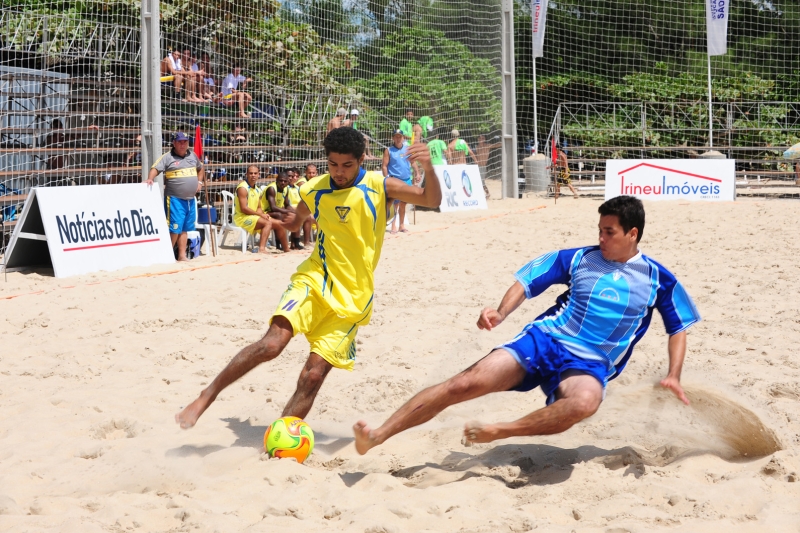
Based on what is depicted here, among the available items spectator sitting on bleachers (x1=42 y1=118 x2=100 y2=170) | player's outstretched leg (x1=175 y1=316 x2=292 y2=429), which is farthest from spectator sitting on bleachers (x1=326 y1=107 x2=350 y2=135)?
player's outstretched leg (x1=175 y1=316 x2=292 y2=429)

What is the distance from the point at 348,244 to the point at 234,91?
9.94 m

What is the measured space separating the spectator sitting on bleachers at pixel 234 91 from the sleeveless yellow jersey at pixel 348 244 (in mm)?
9555

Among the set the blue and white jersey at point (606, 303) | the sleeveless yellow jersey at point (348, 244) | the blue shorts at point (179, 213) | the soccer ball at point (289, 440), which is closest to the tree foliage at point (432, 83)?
the blue shorts at point (179, 213)

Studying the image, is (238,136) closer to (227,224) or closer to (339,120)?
(339,120)

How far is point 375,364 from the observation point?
18.2 ft

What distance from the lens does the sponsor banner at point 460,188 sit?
15.7 m

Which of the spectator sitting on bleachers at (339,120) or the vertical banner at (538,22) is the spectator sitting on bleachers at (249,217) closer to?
the spectator sitting on bleachers at (339,120)

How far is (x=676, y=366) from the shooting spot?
371 centimetres

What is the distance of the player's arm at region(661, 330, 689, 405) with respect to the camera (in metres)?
3.60

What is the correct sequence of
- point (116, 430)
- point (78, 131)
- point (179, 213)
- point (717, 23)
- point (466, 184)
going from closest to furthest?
1. point (116, 430)
2. point (179, 213)
3. point (78, 131)
4. point (466, 184)
5. point (717, 23)

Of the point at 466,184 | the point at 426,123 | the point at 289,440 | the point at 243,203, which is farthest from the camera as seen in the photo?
the point at 426,123

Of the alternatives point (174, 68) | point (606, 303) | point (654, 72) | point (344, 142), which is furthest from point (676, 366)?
point (654, 72)

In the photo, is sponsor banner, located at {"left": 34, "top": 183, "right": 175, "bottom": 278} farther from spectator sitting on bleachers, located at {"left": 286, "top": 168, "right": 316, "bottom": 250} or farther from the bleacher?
spectator sitting on bleachers, located at {"left": 286, "top": 168, "right": 316, "bottom": 250}

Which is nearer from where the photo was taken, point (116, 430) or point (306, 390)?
point (306, 390)
